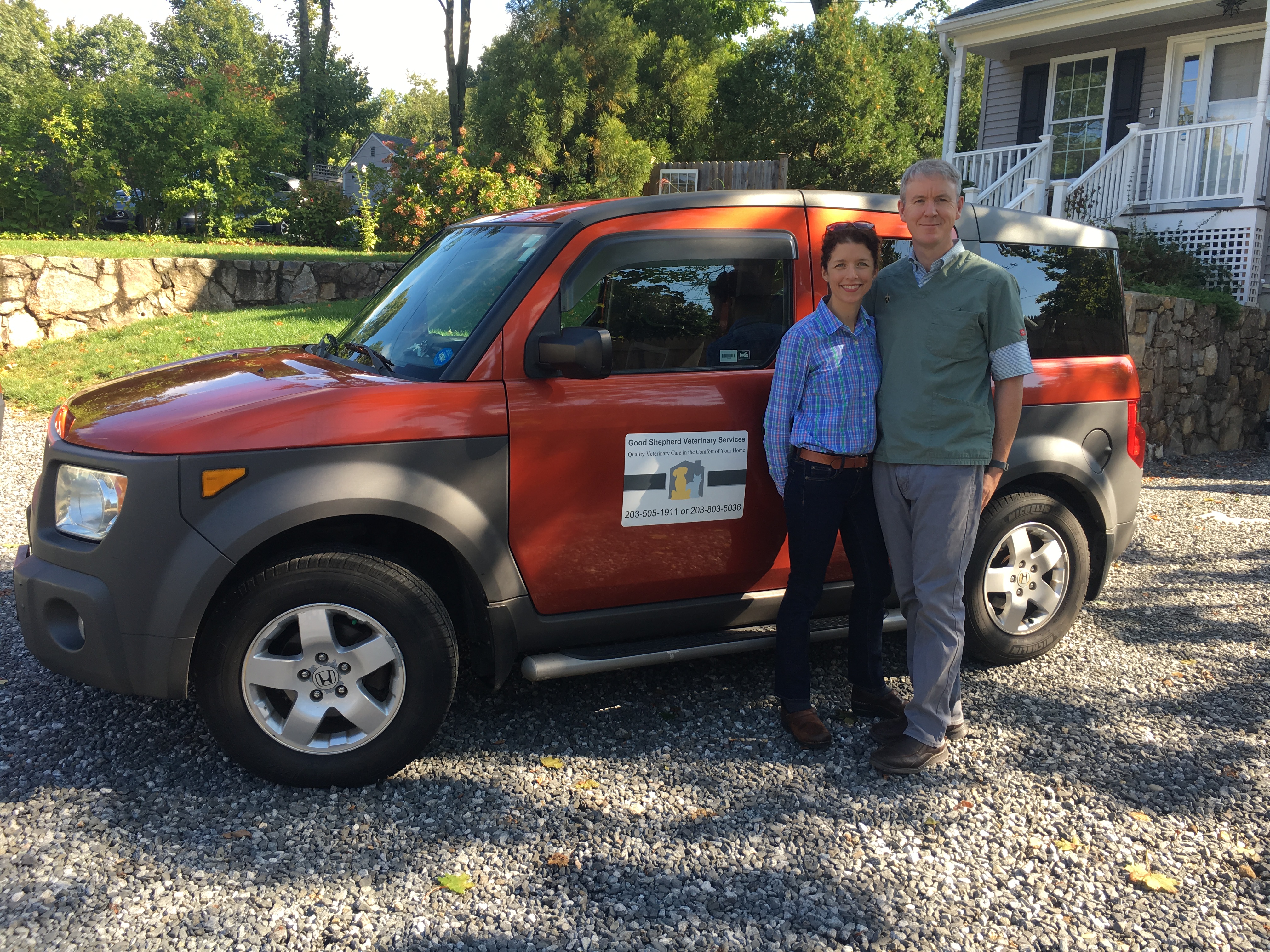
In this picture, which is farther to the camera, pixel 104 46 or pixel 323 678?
pixel 104 46

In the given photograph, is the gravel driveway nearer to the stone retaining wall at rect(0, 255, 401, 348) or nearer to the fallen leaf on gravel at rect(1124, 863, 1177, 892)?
the fallen leaf on gravel at rect(1124, 863, 1177, 892)

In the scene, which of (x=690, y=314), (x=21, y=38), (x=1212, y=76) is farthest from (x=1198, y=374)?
(x=21, y=38)

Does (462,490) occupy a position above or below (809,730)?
above

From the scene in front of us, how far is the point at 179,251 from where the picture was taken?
530 inches

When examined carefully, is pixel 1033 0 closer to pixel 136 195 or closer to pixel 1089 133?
pixel 1089 133

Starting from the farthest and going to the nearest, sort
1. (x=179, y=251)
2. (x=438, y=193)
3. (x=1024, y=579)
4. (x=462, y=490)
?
(x=438, y=193), (x=179, y=251), (x=1024, y=579), (x=462, y=490)

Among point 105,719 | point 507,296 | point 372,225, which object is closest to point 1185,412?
point 507,296

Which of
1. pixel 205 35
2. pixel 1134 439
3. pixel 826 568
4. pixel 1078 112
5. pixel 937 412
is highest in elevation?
pixel 205 35

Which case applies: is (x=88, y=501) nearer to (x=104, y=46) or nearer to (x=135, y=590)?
(x=135, y=590)

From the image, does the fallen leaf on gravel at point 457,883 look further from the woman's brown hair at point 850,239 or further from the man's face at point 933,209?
the man's face at point 933,209

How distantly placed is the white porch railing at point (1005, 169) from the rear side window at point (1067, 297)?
10.2 meters

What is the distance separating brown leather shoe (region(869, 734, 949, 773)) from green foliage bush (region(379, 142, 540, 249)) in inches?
467

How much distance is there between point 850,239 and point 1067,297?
1.60 metres

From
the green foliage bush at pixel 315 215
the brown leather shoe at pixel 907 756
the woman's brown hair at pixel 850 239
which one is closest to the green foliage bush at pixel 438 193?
the green foliage bush at pixel 315 215
